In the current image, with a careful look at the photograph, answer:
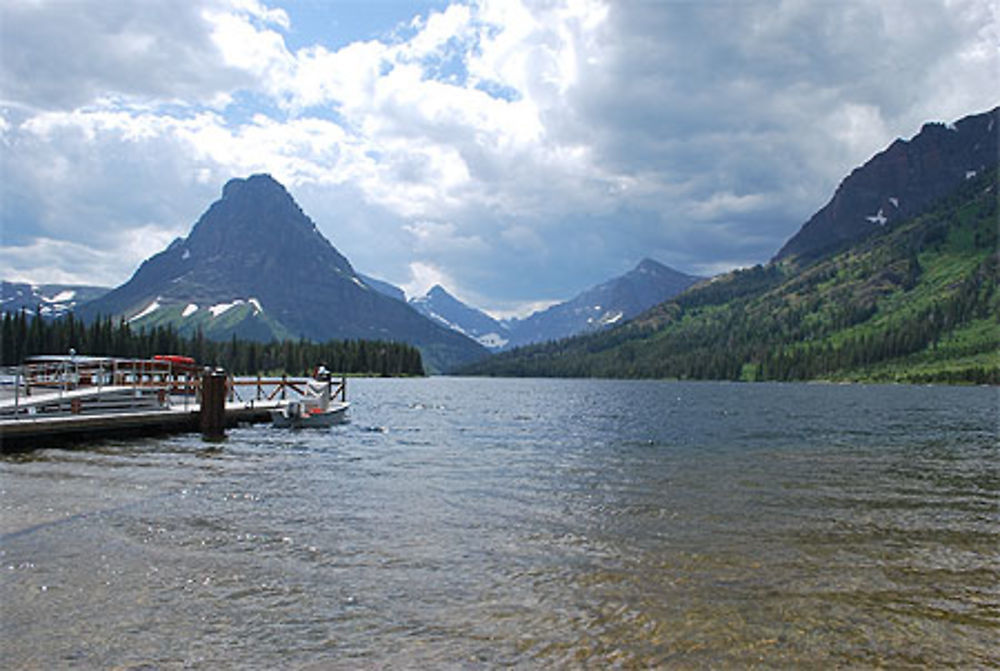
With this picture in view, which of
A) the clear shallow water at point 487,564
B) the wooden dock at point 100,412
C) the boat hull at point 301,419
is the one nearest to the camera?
the clear shallow water at point 487,564

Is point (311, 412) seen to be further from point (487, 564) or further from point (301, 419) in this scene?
point (487, 564)

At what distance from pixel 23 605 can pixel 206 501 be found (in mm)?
11801

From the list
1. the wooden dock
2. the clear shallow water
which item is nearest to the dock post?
the wooden dock

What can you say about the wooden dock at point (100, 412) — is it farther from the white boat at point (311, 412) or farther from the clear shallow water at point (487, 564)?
the white boat at point (311, 412)

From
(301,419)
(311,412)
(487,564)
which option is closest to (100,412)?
(301,419)

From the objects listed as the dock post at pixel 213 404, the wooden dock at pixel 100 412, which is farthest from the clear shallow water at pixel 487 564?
the dock post at pixel 213 404

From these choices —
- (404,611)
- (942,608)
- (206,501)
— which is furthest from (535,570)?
(206,501)

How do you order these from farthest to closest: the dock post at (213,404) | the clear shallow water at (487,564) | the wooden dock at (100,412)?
the dock post at (213,404) < the wooden dock at (100,412) < the clear shallow water at (487,564)

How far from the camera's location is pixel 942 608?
1491cm

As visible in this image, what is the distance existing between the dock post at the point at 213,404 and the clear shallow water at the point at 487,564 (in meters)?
14.9

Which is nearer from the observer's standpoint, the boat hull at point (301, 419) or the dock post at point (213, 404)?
the dock post at point (213, 404)

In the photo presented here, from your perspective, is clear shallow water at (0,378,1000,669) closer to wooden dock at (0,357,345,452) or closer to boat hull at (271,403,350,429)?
wooden dock at (0,357,345,452)

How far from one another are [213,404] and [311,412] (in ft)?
29.3

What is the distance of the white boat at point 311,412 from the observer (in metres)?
58.0
